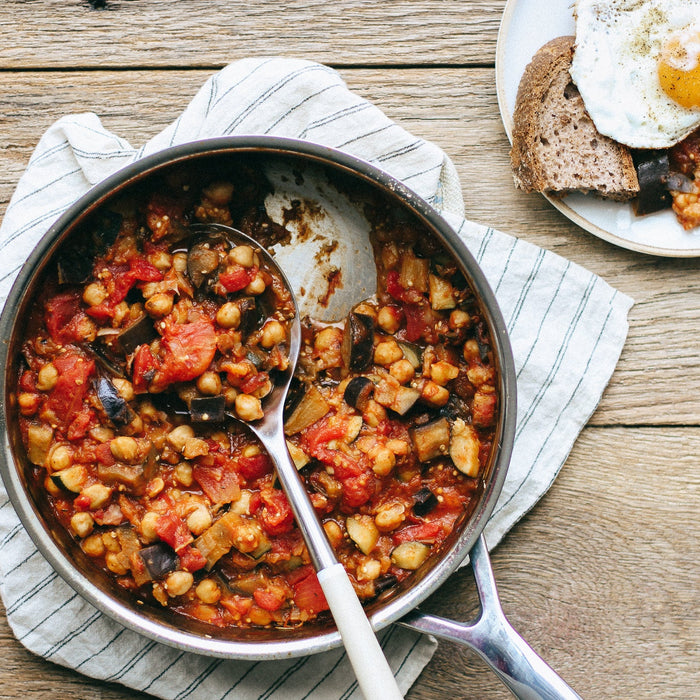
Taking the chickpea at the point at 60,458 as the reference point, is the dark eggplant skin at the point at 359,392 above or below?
above

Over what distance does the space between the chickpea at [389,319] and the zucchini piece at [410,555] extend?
35.7 inches

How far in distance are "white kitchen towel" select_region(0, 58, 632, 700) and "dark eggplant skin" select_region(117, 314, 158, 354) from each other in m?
0.63

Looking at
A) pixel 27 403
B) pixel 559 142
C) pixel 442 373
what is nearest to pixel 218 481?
pixel 27 403

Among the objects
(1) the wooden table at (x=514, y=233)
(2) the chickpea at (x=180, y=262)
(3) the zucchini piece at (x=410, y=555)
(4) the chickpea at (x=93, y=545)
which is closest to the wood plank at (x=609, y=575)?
(1) the wooden table at (x=514, y=233)

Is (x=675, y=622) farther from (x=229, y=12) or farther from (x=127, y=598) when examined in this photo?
(x=229, y=12)

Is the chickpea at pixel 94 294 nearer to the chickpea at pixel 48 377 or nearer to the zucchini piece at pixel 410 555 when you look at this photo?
the chickpea at pixel 48 377

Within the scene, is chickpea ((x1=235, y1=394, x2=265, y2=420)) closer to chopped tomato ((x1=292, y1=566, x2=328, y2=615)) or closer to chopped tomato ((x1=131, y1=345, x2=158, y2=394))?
chopped tomato ((x1=131, y1=345, x2=158, y2=394))

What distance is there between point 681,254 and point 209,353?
2117 millimetres

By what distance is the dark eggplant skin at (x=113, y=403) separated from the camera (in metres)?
2.83

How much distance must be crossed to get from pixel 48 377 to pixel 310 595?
137 centimetres

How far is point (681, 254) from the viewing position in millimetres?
3148

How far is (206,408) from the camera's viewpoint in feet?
9.23

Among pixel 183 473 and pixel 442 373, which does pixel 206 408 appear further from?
pixel 442 373

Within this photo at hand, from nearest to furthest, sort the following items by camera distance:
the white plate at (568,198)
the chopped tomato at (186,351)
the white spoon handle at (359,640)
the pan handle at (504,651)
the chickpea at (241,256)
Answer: the white spoon handle at (359,640) → the pan handle at (504,651) → the chopped tomato at (186,351) → the chickpea at (241,256) → the white plate at (568,198)
